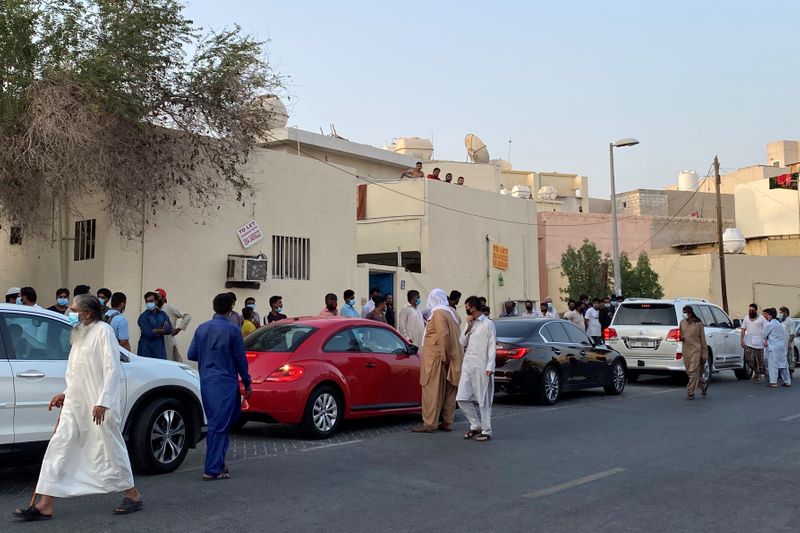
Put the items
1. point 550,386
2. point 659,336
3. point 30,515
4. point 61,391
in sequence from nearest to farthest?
point 30,515, point 61,391, point 550,386, point 659,336

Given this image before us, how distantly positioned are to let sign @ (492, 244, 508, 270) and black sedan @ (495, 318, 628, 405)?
1176 centimetres

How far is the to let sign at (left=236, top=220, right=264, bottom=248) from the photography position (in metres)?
17.8

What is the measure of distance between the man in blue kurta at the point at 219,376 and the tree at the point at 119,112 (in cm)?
696

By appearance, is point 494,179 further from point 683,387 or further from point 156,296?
point 156,296

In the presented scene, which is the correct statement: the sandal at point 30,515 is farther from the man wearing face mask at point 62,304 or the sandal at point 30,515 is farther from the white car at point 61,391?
the man wearing face mask at point 62,304

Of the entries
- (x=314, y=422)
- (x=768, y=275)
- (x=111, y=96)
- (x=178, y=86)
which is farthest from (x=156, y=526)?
(x=768, y=275)

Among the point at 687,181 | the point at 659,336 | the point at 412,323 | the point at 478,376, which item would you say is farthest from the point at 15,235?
the point at 687,181

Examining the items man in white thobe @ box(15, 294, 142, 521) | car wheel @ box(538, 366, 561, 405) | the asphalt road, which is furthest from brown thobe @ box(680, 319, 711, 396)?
man in white thobe @ box(15, 294, 142, 521)

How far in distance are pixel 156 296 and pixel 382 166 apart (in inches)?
666

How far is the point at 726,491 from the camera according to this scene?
7.35 metres

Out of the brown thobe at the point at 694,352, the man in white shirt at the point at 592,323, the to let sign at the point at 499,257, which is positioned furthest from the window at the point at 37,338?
the to let sign at the point at 499,257

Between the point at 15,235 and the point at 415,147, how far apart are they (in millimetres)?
25841

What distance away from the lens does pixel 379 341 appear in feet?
37.0

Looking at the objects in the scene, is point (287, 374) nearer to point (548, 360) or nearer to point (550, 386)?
point (548, 360)
